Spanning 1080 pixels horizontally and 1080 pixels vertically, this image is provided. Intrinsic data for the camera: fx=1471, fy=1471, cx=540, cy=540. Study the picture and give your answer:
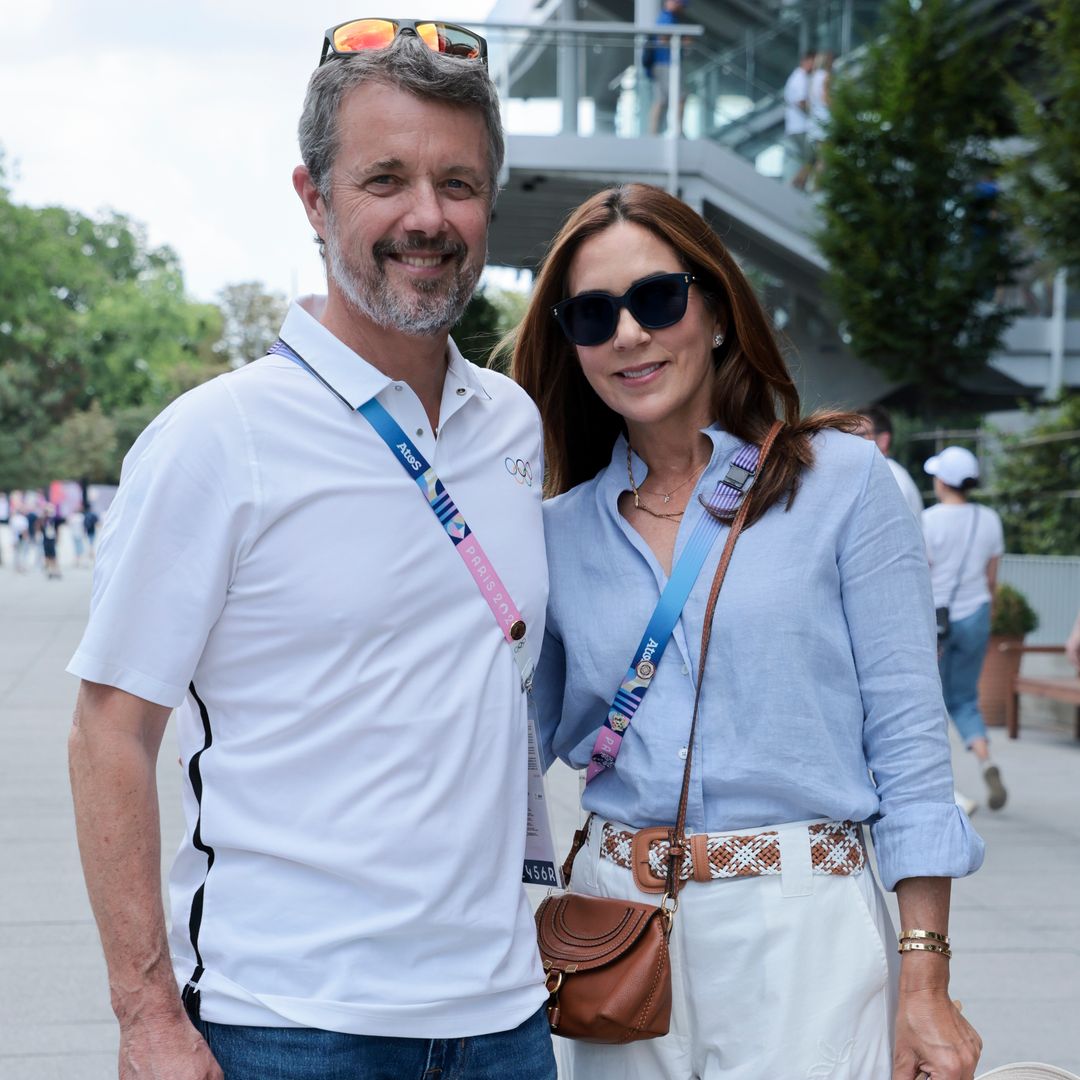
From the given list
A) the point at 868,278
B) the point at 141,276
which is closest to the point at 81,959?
the point at 868,278

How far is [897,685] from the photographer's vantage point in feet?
7.57

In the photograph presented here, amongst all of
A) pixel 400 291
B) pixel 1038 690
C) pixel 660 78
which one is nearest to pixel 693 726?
pixel 400 291

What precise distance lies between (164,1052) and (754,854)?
907 millimetres

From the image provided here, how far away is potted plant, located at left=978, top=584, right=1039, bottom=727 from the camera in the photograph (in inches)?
439

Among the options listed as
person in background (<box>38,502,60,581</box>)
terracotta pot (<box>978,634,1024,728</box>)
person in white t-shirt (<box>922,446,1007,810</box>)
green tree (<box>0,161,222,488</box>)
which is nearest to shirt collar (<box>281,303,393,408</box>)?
person in white t-shirt (<box>922,446,1007,810</box>)

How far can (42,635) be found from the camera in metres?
17.7

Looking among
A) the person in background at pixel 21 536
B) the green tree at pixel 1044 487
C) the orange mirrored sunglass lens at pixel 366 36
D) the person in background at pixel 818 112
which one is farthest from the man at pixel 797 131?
the person in background at pixel 21 536

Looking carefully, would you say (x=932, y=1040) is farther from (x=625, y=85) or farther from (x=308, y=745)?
(x=625, y=85)

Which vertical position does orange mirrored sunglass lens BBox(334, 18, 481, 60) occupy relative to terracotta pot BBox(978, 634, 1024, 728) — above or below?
above

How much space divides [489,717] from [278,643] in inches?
12.7

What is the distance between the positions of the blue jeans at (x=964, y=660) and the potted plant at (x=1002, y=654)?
265 centimetres

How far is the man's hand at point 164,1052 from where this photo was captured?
1.91 meters

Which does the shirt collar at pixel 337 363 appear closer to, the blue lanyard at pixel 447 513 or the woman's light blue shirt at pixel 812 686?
the blue lanyard at pixel 447 513

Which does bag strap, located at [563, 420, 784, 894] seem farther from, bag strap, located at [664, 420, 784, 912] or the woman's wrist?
the woman's wrist
